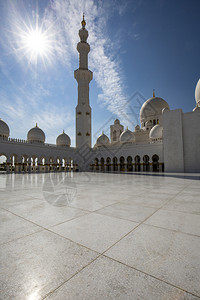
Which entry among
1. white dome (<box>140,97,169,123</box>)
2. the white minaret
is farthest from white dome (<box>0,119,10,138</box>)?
white dome (<box>140,97,169,123</box>)

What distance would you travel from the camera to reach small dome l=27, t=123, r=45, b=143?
2536cm

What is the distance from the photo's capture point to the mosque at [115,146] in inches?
694

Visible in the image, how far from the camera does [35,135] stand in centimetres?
2536

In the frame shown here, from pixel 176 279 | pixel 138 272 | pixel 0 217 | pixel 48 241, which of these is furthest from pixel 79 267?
pixel 0 217

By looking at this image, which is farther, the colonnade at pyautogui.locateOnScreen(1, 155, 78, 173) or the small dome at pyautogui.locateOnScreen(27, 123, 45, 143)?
the small dome at pyautogui.locateOnScreen(27, 123, 45, 143)

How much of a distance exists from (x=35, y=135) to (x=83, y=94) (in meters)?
10.5

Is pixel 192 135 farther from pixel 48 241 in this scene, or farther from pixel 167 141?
pixel 48 241

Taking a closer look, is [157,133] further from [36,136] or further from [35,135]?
[35,135]

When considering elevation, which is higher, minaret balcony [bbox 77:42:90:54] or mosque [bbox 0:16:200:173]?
minaret balcony [bbox 77:42:90:54]

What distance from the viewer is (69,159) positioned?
28688 millimetres

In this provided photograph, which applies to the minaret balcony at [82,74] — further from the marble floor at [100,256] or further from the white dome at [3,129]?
the marble floor at [100,256]

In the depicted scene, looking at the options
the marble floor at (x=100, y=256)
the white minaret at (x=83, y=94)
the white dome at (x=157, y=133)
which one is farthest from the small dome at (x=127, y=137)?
the marble floor at (x=100, y=256)

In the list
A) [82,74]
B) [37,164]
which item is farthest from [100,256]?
[82,74]

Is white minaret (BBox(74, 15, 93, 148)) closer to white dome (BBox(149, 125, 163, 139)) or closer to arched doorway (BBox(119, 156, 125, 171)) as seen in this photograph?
arched doorway (BBox(119, 156, 125, 171))
